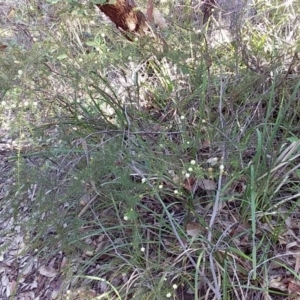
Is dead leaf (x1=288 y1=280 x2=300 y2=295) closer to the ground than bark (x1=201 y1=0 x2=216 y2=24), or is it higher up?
closer to the ground

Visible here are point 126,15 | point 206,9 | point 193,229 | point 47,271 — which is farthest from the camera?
point 206,9

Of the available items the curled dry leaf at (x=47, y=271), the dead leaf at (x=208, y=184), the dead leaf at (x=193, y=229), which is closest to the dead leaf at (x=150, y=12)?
the dead leaf at (x=208, y=184)

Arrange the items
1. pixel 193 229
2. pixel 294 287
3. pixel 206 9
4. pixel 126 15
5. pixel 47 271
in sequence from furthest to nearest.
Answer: pixel 206 9 → pixel 126 15 → pixel 47 271 → pixel 193 229 → pixel 294 287

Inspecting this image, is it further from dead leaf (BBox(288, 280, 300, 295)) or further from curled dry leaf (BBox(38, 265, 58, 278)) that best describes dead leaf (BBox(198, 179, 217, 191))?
curled dry leaf (BBox(38, 265, 58, 278))

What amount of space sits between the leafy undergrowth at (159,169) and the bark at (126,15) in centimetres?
14

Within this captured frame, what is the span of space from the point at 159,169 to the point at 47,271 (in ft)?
2.56

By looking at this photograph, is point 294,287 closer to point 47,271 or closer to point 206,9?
point 47,271

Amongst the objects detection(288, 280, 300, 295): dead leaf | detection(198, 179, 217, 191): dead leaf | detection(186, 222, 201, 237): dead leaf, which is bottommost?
detection(288, 280, 300, 295): dead leaf

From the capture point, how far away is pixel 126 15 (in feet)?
8.41

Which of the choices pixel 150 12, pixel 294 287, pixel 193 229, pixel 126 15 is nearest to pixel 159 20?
pixel 150 12

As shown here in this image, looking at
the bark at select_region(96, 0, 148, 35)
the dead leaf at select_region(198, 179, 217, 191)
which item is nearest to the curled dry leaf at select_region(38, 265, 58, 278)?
the dead leaf at select_region(198, 179, 217, 191)

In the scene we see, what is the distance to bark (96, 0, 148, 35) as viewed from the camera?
2480mm

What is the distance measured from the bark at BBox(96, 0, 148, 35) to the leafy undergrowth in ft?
0.45

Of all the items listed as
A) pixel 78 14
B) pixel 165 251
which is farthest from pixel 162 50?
pixel 165 251
